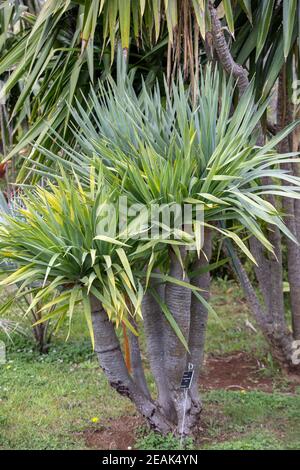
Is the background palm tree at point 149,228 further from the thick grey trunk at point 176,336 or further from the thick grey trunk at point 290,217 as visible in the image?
the thick grey trunk at point 290,217

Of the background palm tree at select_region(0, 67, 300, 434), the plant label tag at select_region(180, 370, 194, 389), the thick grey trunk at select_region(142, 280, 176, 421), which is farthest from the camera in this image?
the thick grey trunk at select_region(142, 280, 176, 421)

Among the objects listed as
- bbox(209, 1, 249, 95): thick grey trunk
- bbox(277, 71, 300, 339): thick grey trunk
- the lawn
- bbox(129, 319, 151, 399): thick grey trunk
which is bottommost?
the lawn

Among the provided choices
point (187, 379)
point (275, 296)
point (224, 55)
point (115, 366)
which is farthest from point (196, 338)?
point (224, 55)

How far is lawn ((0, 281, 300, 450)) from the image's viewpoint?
151 inches

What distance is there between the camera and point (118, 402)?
4.50m

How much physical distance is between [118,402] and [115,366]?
42.9 inches

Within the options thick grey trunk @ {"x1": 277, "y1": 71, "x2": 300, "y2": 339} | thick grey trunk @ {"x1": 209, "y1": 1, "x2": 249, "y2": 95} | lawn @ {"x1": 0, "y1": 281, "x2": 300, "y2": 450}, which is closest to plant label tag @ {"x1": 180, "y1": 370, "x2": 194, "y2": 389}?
lawn @ {"x1": 0, "y1": 281, "x2": 300, "y2": 450}

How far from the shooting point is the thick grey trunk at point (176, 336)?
345 cm

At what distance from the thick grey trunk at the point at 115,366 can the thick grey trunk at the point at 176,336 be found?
0.12m

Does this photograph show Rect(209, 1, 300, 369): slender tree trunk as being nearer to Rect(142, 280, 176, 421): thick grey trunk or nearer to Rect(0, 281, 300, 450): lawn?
Rect(0, 281, 300, 450): lawn

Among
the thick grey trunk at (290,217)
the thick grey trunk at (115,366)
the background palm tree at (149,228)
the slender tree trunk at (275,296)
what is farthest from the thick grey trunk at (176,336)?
the thick grey trunk at (290,217)

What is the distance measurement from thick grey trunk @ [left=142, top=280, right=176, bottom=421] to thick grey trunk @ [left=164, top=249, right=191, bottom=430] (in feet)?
0.18
